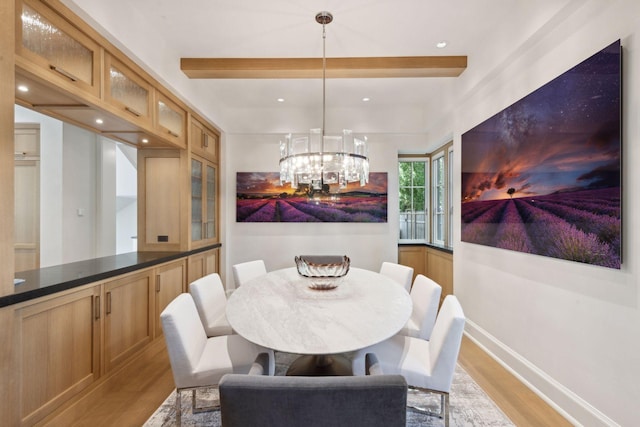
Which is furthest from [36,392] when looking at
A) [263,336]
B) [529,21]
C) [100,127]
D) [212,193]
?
[529,21]

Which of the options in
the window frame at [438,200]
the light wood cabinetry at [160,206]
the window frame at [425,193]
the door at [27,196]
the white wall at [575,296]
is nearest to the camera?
the white wall at [575,296]

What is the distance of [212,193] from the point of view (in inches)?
175

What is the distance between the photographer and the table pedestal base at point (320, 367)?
74.2 inches

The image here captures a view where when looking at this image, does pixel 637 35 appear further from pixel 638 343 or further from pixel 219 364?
pixel 219 364

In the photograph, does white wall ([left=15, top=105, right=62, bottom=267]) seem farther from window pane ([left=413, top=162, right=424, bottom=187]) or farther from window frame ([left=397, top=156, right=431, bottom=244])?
window pane ([left=413, top=162, right=424, bottom=187])

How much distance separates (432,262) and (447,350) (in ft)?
10.5

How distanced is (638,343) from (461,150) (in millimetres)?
2298

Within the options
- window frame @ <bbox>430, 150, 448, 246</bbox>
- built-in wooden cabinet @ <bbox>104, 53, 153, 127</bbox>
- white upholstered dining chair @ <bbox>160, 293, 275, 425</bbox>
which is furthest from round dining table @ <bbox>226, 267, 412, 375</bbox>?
window frame @ <bbox>430, 150, 448, 246</bbox>

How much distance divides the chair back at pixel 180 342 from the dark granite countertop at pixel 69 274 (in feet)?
2.31

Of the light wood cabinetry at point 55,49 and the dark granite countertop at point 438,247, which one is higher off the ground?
the light wood cabinetry at point 55,49

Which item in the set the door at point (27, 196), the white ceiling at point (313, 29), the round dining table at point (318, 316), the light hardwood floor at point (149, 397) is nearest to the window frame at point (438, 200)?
the white ceiling at point (313, 29)

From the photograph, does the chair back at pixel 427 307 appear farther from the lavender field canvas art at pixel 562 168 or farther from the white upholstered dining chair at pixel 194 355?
the white upholstered dining chair at pixel 194 355

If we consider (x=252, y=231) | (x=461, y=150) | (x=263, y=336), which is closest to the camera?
(x=263, y=336)

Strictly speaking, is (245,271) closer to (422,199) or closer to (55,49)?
(55,49)
